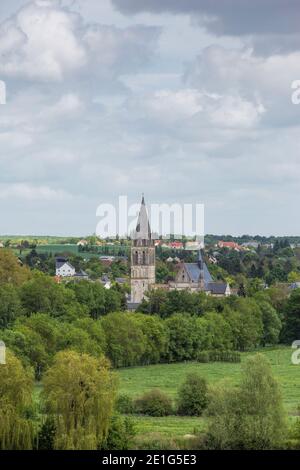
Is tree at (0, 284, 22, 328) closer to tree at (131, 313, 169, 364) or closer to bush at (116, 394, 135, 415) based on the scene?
tree at (131, 313, 169, 364)

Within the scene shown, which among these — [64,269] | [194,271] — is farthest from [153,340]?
[64,269]

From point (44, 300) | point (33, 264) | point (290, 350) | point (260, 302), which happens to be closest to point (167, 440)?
point (44, 300)

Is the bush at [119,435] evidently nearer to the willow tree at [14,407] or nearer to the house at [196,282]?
the willow tree at [14,407]

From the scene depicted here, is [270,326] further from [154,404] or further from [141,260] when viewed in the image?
[154,404]

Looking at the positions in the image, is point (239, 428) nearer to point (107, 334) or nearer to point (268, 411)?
point (268, 411)

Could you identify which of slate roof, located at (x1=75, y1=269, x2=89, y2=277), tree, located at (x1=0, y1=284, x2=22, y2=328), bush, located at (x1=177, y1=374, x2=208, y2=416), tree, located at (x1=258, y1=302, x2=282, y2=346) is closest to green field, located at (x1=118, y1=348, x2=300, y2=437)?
bush, located at (x1=177, y1=374, x2=208, y2=416)
